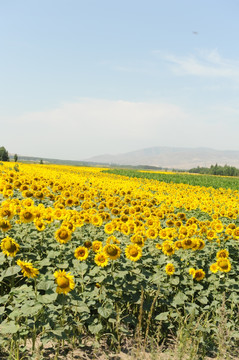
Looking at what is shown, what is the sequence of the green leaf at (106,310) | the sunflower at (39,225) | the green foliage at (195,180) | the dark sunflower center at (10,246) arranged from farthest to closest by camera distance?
the green foliage at (195,180), the sunflower at (39,225), the green leaf at (106,310), the dark sunflower center at (10,246)

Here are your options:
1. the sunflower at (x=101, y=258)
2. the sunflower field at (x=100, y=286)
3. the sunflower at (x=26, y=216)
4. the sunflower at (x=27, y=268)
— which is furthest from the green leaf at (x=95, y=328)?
the sunflower at (x=26, y=216)

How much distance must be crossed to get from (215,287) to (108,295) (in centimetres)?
204

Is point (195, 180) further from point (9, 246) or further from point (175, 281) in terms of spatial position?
point (9, 246)

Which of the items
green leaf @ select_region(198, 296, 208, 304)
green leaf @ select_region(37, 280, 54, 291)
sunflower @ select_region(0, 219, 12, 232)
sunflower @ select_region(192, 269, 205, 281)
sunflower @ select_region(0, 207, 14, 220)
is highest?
sunflower @ select_region(0, 207, 14, 220)

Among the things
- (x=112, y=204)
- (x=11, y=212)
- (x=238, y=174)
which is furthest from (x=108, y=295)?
(x=238, y=174)

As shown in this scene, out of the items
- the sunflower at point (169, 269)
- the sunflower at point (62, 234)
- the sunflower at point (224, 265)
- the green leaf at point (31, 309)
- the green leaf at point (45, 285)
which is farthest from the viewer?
the sunflower at point (224, 265)

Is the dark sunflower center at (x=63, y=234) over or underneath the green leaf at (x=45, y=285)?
over

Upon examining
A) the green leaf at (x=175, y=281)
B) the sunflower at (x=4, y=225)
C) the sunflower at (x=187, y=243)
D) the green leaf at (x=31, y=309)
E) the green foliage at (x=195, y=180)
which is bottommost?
the green leaf at (x=175, y=281)

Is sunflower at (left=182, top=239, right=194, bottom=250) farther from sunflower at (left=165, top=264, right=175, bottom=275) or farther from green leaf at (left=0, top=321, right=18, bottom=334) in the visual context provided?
green leaf at (left=0, top=321, right=18, bottom=334)

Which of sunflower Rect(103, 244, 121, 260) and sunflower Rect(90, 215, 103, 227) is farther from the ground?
sunflower Rect(90, 215, 103, 227)

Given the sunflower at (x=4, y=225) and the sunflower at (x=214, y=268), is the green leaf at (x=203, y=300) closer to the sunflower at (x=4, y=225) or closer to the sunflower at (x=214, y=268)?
the sunflower at (x=214, y=268)

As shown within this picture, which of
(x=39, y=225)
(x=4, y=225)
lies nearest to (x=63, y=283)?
(x=4, y=225)

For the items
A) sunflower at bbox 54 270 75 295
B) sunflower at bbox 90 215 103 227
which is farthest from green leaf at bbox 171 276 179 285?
sunflower at bbox 54 270 75 295

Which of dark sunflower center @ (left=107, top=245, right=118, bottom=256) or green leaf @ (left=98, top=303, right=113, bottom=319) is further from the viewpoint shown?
dark sunflower center @ (left=107, top=245, right=118, bottom=256)
